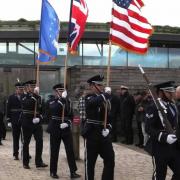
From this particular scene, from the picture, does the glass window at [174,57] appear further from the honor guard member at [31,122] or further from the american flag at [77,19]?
the american flag at [77,19]

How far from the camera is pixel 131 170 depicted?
1159cm

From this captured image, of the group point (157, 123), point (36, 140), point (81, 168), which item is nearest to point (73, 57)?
point (36, 140)

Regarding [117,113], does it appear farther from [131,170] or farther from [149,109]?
[149,109]

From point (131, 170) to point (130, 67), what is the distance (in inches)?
388

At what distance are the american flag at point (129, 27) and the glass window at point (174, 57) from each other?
12.5 metres

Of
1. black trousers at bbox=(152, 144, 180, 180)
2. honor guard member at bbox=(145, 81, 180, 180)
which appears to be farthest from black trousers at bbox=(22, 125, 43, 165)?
black trousers at bbox=(152, 144, 180, 180)

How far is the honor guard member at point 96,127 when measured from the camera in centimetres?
905

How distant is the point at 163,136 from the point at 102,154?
5.91 ft

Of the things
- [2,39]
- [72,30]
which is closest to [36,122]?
[72,30]

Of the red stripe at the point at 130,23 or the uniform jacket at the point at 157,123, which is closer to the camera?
the uniform jacket at the point at 157,123

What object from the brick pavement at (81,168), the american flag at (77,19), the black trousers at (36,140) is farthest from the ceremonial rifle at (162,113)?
the black trousers at (36,140)

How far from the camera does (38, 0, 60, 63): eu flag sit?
1299cm

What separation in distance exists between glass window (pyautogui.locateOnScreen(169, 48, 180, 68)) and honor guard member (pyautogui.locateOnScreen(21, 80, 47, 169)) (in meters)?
11.4

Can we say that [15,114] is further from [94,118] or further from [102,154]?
[102,154]
